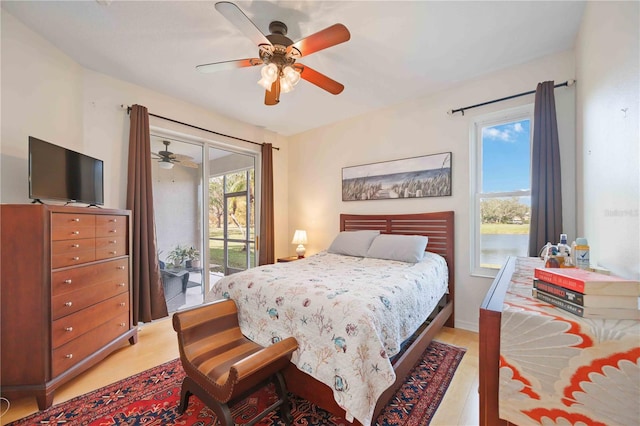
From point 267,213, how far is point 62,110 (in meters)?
2.53

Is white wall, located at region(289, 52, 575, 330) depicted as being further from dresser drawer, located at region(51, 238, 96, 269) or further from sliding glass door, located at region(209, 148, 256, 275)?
dresser drawer, located at region(51, 238, 96, 269)

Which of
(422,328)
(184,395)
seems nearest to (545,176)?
(422,328)

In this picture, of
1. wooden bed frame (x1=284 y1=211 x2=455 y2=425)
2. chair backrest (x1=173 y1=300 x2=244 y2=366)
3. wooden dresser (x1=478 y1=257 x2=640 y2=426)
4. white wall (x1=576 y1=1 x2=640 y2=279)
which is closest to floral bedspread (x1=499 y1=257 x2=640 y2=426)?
wooden dresser (x1=478 y1=257 x2=640 y2=426)

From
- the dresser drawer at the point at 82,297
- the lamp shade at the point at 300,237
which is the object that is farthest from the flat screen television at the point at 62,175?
the lamp shade at the point at 300,237

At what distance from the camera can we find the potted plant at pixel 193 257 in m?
3.56

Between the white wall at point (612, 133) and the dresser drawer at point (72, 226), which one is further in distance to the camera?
the dresser drawer at point (72, 226)

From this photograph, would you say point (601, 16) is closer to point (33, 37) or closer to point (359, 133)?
point (359, 133)

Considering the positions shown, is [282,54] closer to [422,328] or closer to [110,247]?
[110,247]

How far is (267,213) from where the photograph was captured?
421 cm

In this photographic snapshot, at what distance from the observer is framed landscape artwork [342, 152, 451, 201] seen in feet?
10.2

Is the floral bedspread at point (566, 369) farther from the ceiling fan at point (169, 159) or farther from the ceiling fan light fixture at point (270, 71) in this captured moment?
the ceiling fan at point (169, 159)

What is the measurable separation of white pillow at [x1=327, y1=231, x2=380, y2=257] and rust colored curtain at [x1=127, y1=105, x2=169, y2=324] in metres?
2.07

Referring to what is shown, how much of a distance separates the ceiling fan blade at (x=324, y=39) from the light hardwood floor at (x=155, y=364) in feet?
7.92

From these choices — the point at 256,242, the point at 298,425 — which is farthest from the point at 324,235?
the point at 298,425
